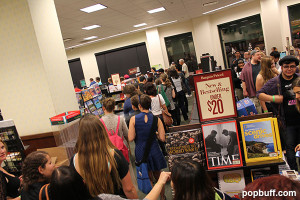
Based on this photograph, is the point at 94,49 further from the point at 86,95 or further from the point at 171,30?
the point at 86,95

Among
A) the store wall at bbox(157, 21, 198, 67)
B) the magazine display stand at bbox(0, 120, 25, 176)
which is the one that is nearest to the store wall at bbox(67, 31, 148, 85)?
the store wall at bbox(157, 21, 198, 67)

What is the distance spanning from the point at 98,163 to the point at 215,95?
109 cm

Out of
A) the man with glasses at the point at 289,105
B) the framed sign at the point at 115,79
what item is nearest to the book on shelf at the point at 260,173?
the man with glasses at the point at 289,105

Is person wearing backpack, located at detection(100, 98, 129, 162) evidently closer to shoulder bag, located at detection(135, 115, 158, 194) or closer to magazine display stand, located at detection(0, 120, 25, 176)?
shoulder bag, located at detection(135, 115, 158, 194)

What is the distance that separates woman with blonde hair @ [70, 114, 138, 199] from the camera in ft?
5.57

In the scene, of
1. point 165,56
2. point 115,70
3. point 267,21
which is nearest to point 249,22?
point 267,21

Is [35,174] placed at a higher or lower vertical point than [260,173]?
higher

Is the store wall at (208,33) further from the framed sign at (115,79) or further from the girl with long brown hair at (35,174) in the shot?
the girl with long brown hair at (35,174)

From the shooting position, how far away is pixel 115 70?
1627 centimetres

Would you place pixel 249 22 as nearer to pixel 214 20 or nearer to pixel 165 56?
pixel 214 20

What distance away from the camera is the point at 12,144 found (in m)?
Result: 2.77

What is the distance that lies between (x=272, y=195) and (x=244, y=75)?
12.9ft

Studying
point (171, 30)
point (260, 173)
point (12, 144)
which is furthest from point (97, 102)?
point (171, 30)

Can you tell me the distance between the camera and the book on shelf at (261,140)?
184cm
